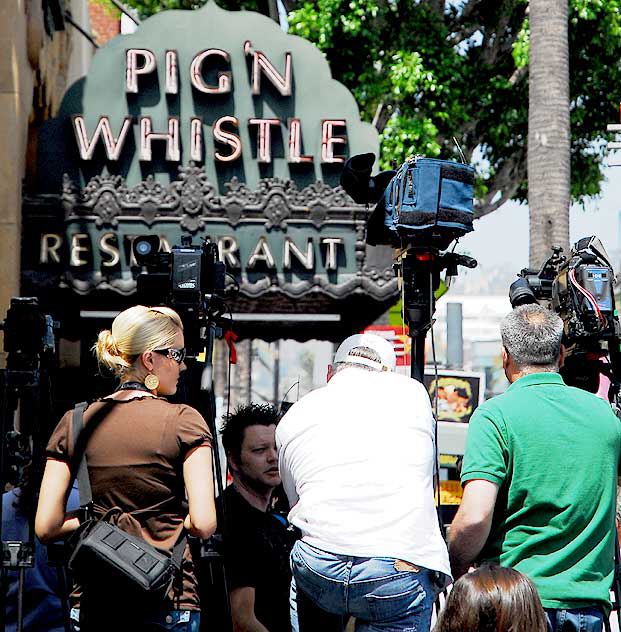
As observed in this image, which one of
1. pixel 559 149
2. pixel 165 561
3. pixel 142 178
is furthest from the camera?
pixel 142 178

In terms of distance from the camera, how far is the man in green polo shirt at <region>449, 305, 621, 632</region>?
3564mm

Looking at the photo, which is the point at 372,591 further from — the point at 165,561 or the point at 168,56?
the point at 168,56

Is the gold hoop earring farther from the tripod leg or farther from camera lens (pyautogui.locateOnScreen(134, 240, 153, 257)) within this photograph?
camera lens (pyautogui.locateOnScreen(134, 240, 153, 257))

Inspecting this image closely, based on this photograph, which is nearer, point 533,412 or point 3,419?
point 533,412

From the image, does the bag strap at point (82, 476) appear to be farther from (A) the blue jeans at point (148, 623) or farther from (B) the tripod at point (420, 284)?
(B) the tripod at point (420, 284)

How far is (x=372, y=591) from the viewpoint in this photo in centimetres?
361

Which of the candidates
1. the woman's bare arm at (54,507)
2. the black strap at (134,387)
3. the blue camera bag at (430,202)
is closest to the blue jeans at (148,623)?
the woman's bare arm at (54,507)

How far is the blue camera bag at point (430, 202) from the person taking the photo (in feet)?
15.7

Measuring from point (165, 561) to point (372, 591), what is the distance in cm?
70

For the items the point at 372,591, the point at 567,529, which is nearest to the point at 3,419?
the point at 372,591

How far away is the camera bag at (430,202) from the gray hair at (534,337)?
3.59 feet

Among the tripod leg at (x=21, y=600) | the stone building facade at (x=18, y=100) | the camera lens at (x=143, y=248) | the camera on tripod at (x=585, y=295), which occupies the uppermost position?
the stone building facade at (x=18, y=100)

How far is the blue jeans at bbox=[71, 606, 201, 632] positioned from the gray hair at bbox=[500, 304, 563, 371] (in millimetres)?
1448

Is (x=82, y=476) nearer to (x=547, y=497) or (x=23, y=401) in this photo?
(x=23, y=401)
